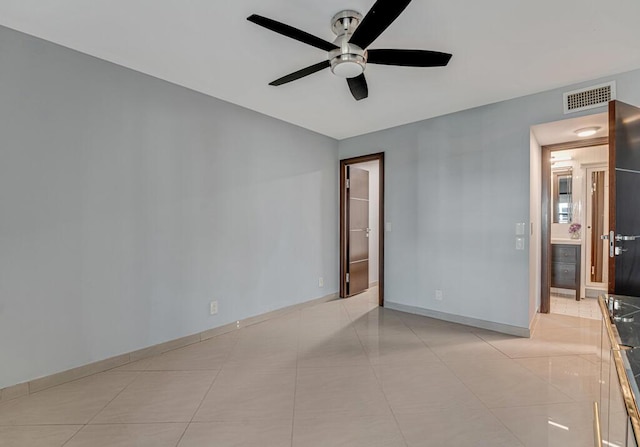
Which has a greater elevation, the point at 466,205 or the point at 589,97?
the point at 589,97

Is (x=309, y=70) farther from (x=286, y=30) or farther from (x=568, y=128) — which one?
(x=568, y=128)

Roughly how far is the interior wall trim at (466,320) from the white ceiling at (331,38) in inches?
95.3

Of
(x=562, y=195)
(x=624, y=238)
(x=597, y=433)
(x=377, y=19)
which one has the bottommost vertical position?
(x=597, y=433)

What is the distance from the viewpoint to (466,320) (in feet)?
11.8

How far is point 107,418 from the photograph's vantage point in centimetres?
189

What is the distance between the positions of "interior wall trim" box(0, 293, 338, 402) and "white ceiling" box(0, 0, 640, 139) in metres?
2.43

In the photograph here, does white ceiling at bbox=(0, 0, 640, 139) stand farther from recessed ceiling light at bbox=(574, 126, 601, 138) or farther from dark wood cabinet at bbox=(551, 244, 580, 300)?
dark wood cabinet at bbox=(551, 244, 580, 300)

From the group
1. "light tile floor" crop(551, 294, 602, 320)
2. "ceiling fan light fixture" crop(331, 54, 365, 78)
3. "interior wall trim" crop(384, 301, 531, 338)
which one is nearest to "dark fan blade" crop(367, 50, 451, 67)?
"ceiling fan light fixture" crop(331, 54, 365, 78)

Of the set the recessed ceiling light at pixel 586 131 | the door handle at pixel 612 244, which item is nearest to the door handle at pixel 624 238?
the door handle at pixel 612 244

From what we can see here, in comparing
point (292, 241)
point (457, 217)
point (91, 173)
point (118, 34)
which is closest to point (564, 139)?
point (457, 217)

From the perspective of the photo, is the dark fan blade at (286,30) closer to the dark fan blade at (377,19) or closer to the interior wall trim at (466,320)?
the dark fan blade at (377,19)

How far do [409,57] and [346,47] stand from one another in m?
0.43

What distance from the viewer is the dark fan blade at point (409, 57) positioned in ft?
6.46

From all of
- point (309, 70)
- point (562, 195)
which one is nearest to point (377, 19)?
point (309, 70)
